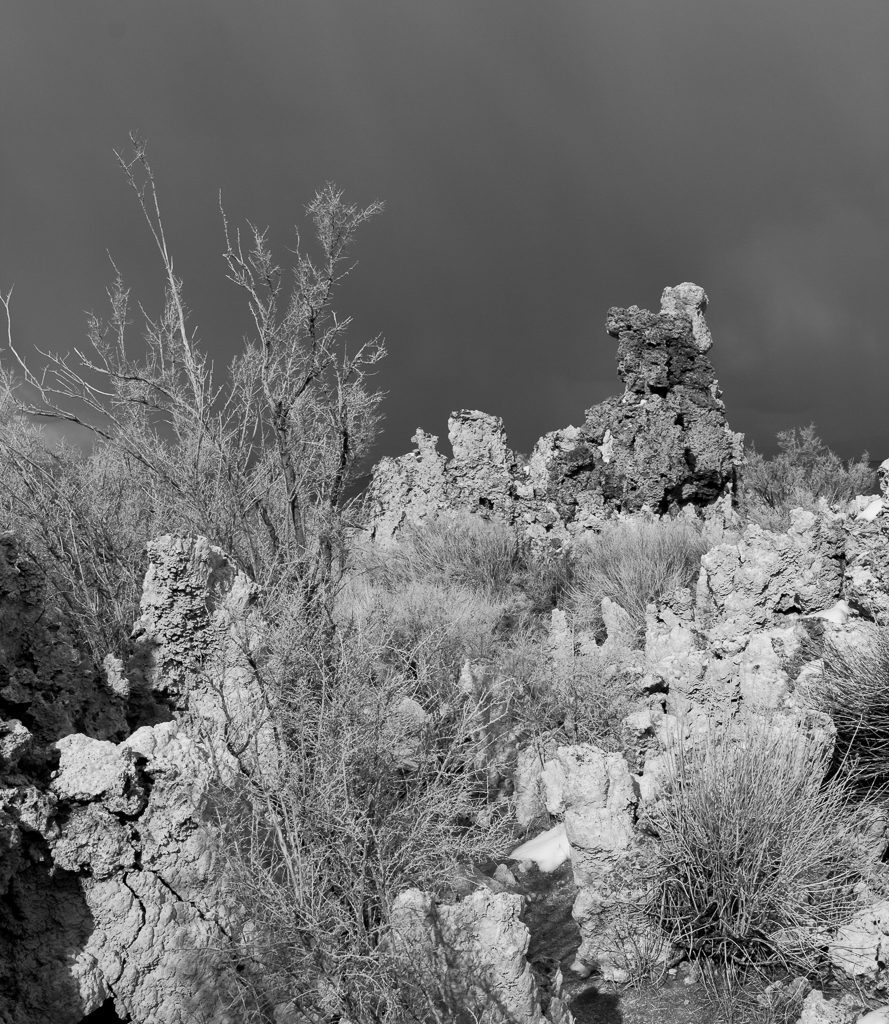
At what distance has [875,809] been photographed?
3.90m

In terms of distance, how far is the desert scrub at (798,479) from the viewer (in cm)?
1259

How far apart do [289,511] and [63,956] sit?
3.86 m

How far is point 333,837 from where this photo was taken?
328 cm

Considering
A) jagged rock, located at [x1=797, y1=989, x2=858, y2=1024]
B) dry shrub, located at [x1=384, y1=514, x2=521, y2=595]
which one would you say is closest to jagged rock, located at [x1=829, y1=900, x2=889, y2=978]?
jagged rock, located at [x1=797, y1=989, x2=858, y2=1024]

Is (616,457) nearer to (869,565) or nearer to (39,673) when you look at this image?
(869,565)

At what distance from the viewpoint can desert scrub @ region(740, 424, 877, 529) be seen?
12594 millimetres

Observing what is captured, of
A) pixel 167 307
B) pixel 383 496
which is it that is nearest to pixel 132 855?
pixel 167 307

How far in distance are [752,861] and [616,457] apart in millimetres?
8797

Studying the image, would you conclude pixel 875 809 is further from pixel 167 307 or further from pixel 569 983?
pixel 167 307

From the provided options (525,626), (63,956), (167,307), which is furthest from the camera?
(525,626)

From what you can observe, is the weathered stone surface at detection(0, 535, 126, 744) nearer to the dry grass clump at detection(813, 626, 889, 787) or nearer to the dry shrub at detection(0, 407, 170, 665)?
the dry shrub at detection(0, 407, 170, 665)

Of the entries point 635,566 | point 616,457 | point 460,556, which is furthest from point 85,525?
point 616,457

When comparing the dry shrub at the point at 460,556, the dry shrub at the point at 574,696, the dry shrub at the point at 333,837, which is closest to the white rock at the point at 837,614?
the dry shrub at the point at 574,696

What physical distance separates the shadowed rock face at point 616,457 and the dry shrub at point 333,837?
7.16m
